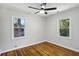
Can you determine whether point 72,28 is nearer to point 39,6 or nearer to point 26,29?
point 39,6

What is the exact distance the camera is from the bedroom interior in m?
1.15

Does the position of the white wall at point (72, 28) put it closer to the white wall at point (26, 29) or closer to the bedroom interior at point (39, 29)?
the bedroom interior at point (39, 29)

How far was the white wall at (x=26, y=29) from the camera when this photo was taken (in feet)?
3.79

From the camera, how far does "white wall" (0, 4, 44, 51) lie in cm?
116

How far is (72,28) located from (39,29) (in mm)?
539

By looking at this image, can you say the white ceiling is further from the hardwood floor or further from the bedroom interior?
the hardwood floor

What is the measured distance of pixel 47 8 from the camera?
1.22 metres

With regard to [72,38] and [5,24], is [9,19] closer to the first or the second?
[5,24]

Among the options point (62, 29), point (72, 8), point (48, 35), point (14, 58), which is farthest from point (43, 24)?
point (14, 58)

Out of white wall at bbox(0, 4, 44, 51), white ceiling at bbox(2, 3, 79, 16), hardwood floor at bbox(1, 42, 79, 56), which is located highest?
white ceiling at bbox(2, 3, 79, 16)

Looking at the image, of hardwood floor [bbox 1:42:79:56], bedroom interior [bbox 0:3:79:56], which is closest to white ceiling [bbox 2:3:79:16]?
bedroom interior [bbox 0:3:79:56]

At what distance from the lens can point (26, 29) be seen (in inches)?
50.1

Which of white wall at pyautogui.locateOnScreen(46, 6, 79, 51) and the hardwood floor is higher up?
white wall at pyautogui.locateOnScreen(46, 6, 79, 51)

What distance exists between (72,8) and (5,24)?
1055 millimetres
